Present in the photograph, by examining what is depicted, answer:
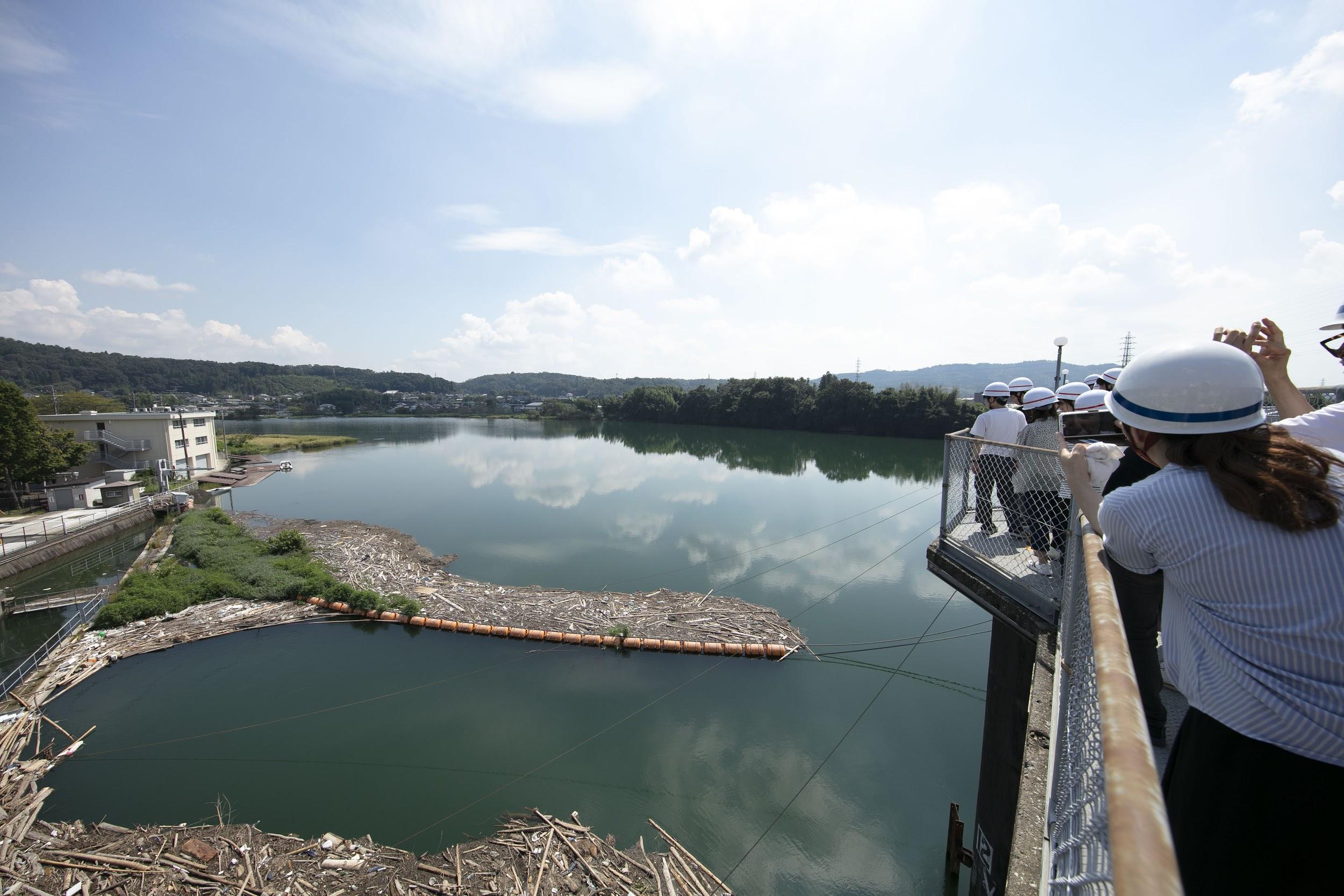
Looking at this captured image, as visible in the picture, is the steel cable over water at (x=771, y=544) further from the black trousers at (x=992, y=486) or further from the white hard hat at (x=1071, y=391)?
the white hard hat at (x=1071, y=391)

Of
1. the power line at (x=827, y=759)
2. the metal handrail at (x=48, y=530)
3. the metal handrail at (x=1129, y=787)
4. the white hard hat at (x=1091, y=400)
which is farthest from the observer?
the metal handrail at (x=48, y=530)

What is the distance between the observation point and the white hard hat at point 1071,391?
16.1 feet

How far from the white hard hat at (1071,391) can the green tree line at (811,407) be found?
42998mm

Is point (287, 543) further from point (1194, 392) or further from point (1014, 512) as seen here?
point (1194, 392)

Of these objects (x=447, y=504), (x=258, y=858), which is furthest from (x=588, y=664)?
(x=447, y=504)

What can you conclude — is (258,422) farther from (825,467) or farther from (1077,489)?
(1077,489)

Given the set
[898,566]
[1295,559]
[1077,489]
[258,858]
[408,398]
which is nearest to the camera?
[1295,559]

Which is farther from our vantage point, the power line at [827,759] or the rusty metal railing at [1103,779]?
the power line at [827,759]

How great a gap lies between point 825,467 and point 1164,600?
35945 millimetres

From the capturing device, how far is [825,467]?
36219 mm

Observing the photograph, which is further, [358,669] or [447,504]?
[447,504]

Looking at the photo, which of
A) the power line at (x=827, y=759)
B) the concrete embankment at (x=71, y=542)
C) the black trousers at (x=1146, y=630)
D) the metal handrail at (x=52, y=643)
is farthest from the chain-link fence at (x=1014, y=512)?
the concrete embankment at (x=71, y=542)

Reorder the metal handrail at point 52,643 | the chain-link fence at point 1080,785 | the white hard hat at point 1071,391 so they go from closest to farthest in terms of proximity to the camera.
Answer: the chain-link fence at point 1080,785 → the white hard hat at point 1071,391 → the metal handrail at point 52,643

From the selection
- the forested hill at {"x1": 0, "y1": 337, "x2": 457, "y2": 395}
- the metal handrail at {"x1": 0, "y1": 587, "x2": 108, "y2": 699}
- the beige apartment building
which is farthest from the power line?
the forested hill at {"x1": 0, "y1": 337, "x2": 457, "y2": 395}
